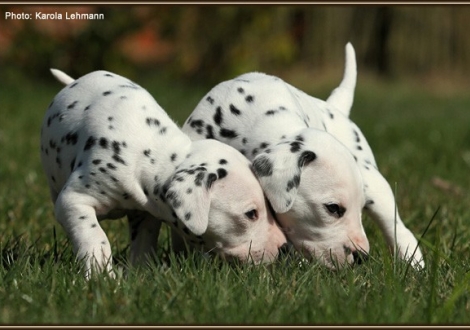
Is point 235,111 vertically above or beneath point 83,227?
above

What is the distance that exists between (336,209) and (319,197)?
12 cm

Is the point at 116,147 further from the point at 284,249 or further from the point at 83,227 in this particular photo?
the point at 284,249

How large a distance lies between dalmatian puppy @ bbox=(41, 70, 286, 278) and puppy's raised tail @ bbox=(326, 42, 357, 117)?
1.66 m

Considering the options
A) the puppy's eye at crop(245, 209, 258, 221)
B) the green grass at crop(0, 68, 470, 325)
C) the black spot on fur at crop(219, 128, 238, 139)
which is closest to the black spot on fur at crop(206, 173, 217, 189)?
the puppy's eye at crop(245, 209, 258, 221)

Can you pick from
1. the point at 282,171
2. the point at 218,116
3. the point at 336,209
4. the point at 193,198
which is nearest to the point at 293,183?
the point at 282,171

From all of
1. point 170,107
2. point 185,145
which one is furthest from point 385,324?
point 170,107

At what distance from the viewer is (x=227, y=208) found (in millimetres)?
4742

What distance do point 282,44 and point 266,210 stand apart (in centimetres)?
1270

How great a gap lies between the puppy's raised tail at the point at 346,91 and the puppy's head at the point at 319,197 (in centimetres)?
158

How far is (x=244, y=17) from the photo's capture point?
16641mm

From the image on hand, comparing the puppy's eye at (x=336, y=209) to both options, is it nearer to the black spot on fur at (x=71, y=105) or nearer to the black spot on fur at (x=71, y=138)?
the black spot on fur at (x=71, y=138)

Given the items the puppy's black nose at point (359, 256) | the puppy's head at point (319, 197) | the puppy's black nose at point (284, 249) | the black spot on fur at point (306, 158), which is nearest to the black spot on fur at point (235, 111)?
the puppy's head at point (319, 197)

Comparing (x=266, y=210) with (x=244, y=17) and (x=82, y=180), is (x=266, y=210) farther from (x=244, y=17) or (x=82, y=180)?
(x=244, y=17)

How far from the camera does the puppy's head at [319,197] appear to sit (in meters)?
4.82
